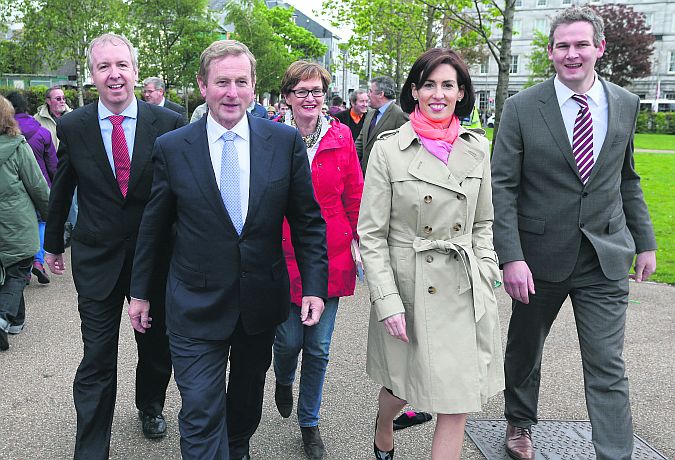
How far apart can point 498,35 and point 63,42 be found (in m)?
58.7

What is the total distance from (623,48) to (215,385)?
6216cm

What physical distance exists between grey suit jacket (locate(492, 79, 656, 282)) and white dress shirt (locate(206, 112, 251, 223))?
134 centimetres

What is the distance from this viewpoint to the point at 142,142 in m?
3.50

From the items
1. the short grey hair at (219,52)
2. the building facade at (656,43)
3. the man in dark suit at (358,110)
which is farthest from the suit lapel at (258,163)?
the building facade at (656,43)

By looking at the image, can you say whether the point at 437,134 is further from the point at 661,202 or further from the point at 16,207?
the point at 661,202

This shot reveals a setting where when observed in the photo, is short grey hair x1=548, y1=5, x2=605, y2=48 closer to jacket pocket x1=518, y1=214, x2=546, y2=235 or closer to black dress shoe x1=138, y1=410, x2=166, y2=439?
jacket pocket x1=518, y1=214, x2=546, y2=235

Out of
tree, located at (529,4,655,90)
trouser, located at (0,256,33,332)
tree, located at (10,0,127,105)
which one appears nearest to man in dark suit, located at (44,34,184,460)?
trouser, located at (0,256,33,332)

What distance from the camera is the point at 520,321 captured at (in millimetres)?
3758

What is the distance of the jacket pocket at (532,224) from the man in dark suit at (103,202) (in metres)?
1.90

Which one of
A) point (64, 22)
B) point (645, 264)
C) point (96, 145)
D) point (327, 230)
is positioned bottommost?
point (645, 264)

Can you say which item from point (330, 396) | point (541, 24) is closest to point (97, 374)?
point (330, 396)

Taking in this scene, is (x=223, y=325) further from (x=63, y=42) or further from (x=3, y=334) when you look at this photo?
(x=63, y=42)

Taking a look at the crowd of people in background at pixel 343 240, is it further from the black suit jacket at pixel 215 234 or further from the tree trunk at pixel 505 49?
the tree trunk at pixel 505 49

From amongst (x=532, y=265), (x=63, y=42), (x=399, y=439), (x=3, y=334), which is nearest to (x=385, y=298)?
(x=532, y=265)
